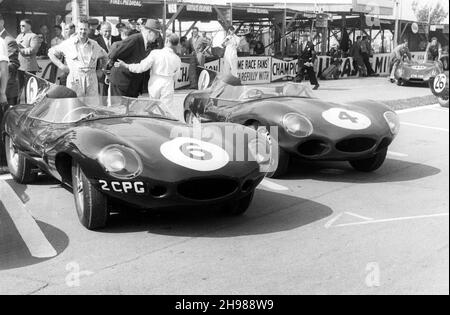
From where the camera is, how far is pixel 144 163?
4.05 meters

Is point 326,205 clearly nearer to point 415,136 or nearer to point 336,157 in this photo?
point 336,157

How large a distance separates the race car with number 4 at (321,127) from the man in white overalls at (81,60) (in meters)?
1.86

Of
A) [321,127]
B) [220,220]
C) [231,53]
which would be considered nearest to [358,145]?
[321,127]

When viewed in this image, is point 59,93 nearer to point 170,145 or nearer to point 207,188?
point 170,145

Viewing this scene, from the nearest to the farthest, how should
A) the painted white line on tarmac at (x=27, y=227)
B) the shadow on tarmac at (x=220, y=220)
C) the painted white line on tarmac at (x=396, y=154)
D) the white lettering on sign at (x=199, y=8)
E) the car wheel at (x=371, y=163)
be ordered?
the painted white line on tarmac at (x=27, y=227) → the shadow on tarmac at (x=220, y=220) → the car wheel at (x=371, y=163) → the painted white line on tarmac at (x=396, y=154) → the white lettering on sign at (x=199, y=8)

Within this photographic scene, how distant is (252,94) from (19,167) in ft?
8.89

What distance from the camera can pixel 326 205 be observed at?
503 centimetres

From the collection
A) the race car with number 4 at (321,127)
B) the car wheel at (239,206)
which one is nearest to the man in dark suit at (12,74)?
the race car with number 4 at (321,127)

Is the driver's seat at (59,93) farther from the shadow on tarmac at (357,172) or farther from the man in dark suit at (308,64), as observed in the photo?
the man in dark suit at (308,64)

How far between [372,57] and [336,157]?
20179 mm

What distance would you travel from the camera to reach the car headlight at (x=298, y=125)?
18.7 ft

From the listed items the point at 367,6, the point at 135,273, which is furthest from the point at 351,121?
the point at 367,6

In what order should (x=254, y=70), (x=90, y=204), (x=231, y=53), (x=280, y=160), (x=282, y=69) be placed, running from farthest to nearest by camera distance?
(x=282, y=69)
(x=254, y=70)
(x=231, y=53)
(x=280, y=160)
(x=90, y=204)
